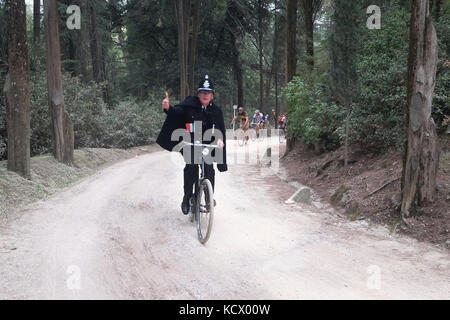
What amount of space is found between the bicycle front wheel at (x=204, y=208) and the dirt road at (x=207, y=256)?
17 centimetres

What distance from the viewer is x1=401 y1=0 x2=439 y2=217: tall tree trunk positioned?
646cm

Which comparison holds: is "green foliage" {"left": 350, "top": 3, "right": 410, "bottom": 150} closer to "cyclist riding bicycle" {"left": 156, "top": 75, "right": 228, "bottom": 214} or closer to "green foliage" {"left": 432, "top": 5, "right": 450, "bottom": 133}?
"green foliage" {"left": 432, "top": 5, "right": 450, "bottom": 133}

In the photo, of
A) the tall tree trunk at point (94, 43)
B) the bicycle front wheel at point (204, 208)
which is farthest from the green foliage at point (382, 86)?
the tall tree trunk at point (94, 43)

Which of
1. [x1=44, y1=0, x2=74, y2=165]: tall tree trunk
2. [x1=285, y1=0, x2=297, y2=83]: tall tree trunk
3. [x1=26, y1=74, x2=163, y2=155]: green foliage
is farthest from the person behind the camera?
[x1=285, y1=0, x2=297, y2=83]: tall tree trunk

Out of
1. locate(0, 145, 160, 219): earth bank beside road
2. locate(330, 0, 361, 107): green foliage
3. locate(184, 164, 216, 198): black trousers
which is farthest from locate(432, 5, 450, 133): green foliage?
locate(0, 145, 160, 219): earth bank beside road

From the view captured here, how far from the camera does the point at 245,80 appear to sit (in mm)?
53500

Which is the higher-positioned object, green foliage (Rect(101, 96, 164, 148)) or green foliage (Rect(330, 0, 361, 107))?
green foliage (Rect(330, 0, 361, 107))

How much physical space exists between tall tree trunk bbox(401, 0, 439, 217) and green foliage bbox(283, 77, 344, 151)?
4.72 m

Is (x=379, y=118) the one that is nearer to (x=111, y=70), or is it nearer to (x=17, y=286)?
(x=17, y=286)

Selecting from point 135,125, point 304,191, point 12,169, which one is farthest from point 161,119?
point 304,191

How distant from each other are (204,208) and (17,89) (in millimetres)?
6202

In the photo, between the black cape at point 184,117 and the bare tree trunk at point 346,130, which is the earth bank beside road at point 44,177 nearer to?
the black cape at point 184,117

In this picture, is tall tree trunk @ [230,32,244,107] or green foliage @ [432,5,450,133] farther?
tall tree trunk @ [230,32,244,107]

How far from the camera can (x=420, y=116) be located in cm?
657
